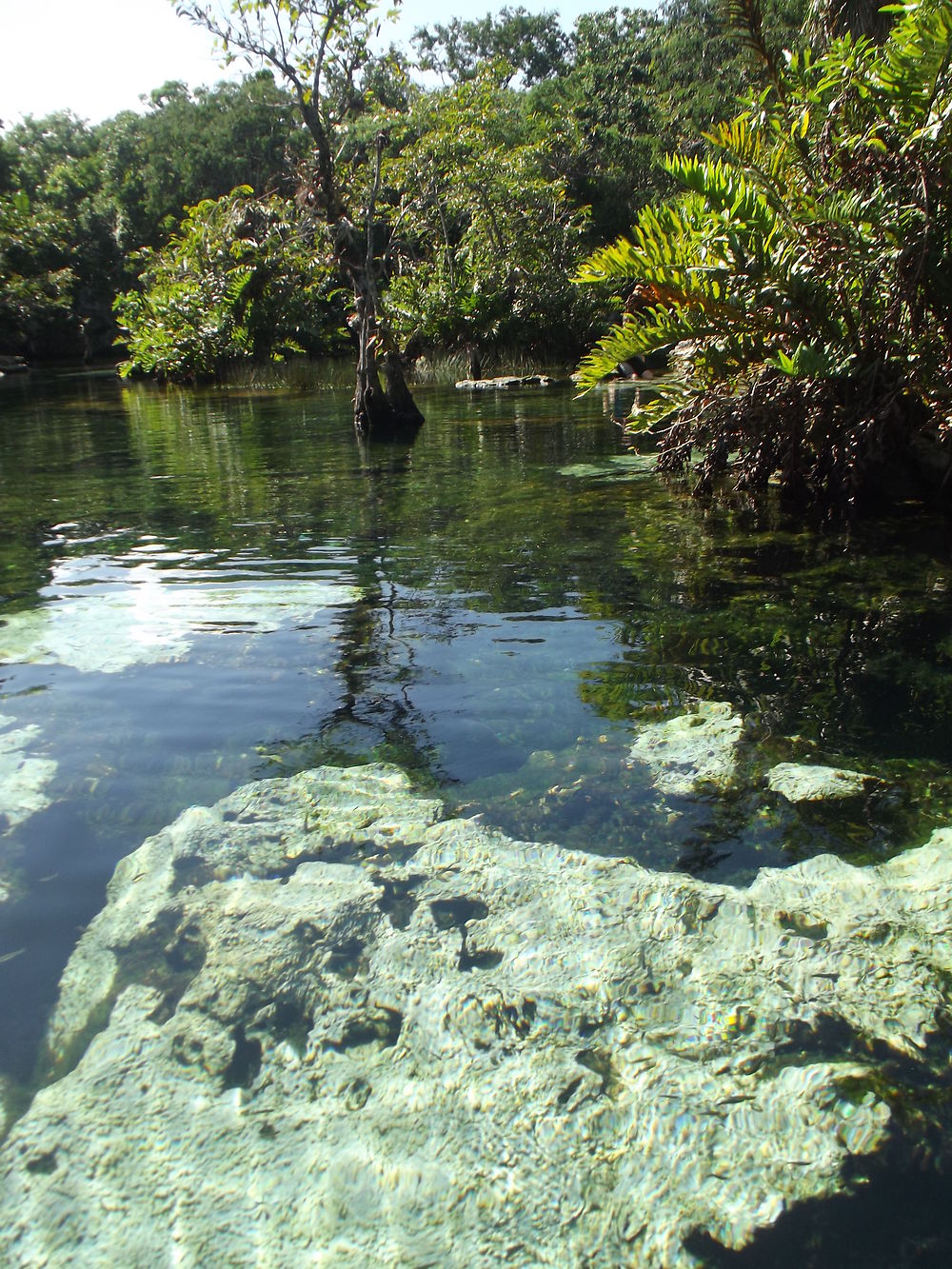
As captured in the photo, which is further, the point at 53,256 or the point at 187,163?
the point at 187,163

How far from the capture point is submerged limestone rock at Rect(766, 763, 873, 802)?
9.42ft

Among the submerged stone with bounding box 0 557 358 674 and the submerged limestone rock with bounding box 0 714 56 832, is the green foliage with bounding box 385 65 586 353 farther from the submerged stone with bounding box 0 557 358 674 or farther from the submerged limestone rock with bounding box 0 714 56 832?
the submerged limestone rock with bounding box 0 714 56 832

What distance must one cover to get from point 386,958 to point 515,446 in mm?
9845

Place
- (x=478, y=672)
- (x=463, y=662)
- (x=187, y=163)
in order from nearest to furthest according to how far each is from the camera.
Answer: (x=478, y=672) → (x=463, y=662) → (x=187, y=163)

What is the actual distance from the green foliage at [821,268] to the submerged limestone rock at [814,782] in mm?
3704

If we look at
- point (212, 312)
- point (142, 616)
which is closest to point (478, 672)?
point (142, 616)

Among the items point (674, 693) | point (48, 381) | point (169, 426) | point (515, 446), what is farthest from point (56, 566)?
point (48, 381)

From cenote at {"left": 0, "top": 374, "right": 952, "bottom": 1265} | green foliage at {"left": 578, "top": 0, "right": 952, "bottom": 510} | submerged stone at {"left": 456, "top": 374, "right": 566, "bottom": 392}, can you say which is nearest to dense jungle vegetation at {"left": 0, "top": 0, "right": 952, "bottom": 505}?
green foliage at {"left": 578, "top": 0, "right": 952, "bottom": 510}

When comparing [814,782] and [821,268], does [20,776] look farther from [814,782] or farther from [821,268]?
[821,268]

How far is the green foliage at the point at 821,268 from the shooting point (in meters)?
5.83

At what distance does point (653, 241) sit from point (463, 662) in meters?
3.94

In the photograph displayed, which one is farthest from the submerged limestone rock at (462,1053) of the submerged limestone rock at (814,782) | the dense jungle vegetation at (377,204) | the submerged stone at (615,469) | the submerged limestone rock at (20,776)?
the dense jungle vegetation at (377,204)

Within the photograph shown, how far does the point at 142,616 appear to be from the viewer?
5148mm

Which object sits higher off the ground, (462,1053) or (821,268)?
(821,268)
